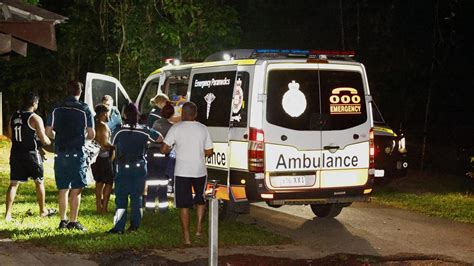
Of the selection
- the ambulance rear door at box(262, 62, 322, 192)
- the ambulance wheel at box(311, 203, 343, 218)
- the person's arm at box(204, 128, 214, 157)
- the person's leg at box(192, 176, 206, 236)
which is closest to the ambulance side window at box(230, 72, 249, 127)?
the ambulance rear door at box(262, 62, 322, 192)

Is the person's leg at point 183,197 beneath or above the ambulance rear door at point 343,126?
beneath

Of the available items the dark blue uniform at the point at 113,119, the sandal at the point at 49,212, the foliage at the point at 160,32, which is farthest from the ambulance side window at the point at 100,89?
the foliage at the point at 160,32

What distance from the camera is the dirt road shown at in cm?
862

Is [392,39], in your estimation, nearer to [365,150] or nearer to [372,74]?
[372,74]

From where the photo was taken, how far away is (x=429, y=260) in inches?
319

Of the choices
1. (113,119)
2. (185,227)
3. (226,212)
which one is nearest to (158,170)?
(226,212)

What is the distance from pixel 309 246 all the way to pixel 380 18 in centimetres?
1917

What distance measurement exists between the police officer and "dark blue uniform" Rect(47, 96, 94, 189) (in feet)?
1.67

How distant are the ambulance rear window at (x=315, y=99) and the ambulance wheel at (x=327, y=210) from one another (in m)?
1.76

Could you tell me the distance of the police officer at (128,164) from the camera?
8.85 metres

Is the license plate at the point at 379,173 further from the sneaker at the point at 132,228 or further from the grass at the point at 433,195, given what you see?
the sneaker at the point at 132,228

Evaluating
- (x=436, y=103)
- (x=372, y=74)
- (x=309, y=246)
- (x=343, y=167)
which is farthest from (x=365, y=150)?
(x=436, y=103)

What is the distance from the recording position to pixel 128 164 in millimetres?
8844

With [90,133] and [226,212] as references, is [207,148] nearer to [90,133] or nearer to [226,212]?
[90,133]
